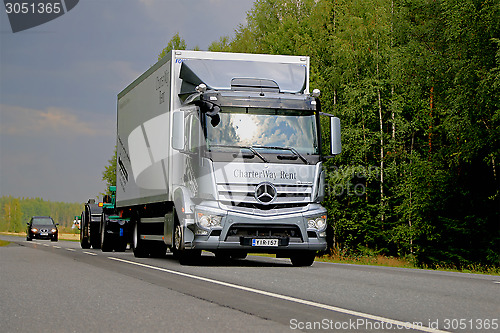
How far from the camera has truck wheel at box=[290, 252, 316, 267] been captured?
594 inches

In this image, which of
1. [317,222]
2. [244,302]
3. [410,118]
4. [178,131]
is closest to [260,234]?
[317,222]

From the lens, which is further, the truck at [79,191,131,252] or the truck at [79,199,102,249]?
the truck at [79,199,102,249]

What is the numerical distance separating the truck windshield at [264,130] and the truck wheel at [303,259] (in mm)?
2426

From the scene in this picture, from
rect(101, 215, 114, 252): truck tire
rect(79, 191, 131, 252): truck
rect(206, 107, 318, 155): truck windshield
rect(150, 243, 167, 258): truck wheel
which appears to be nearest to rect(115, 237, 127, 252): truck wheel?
rect(79, 191, 131, 252): truck

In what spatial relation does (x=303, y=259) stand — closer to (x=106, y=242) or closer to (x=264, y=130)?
(x=264, y=130)

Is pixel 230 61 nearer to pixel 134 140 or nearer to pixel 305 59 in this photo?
pixel 305 59

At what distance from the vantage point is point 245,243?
13.5 m

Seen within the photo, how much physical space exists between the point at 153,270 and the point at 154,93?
16.0 feet

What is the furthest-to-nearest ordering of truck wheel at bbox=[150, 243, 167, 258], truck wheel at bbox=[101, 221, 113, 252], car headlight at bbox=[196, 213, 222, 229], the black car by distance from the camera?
the black car, truck wheel at bbox=[101, 221, 113, 252], truck wheel at bbox=[150, 243, 167, 258], car headlight at bbox=[196, 213, 222, 229]

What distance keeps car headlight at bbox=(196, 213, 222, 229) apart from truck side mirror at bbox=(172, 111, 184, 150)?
59.6 inches

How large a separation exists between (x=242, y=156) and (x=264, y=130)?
0.75 m

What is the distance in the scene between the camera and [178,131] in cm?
1383

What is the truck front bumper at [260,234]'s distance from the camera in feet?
44.1

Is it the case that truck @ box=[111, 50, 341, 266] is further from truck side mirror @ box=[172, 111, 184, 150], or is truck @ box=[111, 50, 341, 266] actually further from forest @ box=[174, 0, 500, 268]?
forest @ box=[174, 0, 500, 268]
